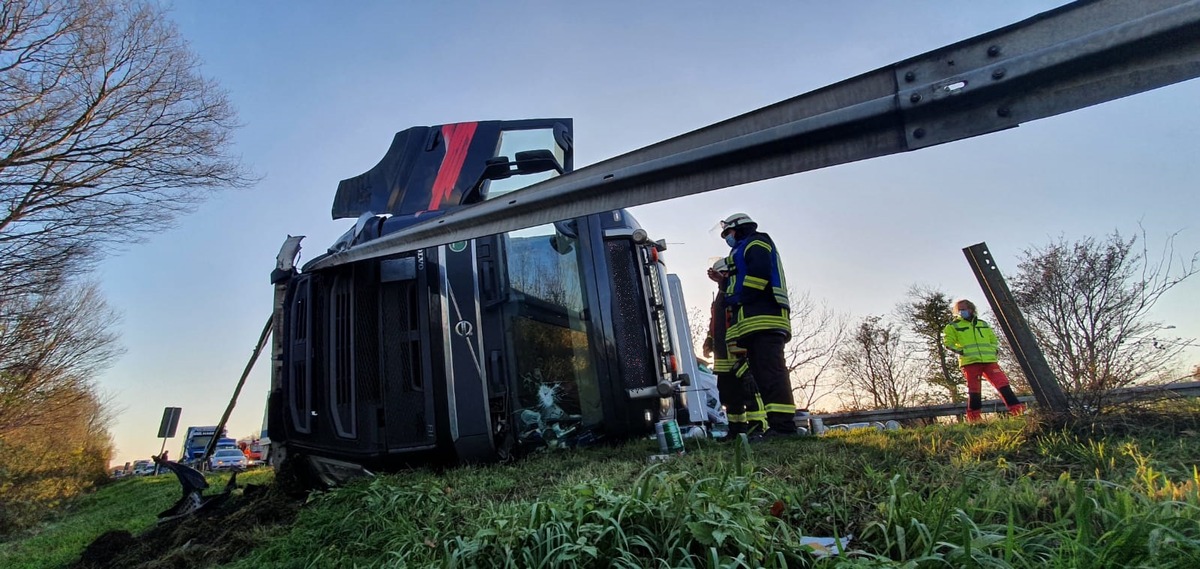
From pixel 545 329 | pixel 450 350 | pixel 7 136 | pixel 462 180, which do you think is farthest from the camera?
pixel 7 136

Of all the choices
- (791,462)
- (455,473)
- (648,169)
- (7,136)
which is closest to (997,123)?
(648,169)

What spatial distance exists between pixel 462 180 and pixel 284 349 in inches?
70.7

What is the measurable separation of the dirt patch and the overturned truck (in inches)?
15.4

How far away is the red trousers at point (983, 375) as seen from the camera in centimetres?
646

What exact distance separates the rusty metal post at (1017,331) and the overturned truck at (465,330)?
6.96 feet

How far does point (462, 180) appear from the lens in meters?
4.52

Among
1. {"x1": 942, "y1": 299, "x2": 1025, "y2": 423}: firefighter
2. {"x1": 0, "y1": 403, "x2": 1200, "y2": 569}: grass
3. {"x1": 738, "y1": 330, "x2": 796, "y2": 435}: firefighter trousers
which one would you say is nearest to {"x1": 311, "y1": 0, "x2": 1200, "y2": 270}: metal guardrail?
{"x1": 0, "y1": 403, "x2": 1200, "y2": 569}: grass

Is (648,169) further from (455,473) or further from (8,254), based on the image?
(8,254)

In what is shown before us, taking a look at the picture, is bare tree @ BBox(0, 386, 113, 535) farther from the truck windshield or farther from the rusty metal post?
the rusty metal post

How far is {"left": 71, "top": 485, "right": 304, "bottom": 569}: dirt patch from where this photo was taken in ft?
9.28

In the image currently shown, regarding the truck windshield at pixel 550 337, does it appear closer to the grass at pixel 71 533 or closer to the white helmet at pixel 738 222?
the white helmet at pixel 738 222

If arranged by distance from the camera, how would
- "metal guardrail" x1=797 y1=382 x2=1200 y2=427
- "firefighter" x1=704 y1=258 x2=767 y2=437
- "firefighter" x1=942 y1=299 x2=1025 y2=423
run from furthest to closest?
"firefighter" x1=942 y1=299 x2=1025 y2=423 < "firefighter" x1=704 y1=258 x2=767 y2=437 < "metal guardrail" x1=797 y1=382 x2=1200 y2=427

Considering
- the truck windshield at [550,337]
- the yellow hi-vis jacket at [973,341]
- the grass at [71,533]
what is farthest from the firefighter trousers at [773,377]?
the grass at [71,533]

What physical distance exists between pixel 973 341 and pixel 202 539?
23.8ft
